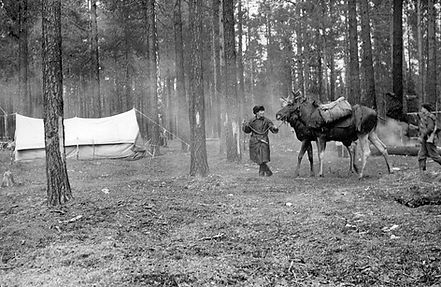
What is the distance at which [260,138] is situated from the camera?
1179 cm

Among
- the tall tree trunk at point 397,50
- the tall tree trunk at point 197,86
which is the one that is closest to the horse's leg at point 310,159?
the tall tree trunk at point 197,86

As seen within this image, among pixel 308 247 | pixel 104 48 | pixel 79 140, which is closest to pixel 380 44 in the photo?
pixel 104 48

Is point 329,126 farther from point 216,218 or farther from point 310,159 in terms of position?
point 216,218

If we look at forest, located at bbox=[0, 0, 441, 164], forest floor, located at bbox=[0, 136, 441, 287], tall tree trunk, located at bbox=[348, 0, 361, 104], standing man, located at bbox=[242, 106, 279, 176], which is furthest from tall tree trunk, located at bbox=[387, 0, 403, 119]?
forest floor, located at bbox=[0, 136, 441, 287]

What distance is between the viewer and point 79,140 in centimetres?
2030

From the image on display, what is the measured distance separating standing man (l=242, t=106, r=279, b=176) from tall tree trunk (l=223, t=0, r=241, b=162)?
11.4ft

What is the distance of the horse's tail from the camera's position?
11328 mm

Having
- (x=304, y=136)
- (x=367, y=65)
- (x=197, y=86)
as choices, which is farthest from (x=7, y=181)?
(x=367, y=65)

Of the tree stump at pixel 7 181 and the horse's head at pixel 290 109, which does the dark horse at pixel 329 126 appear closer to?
the horse's head at pixel 290 109

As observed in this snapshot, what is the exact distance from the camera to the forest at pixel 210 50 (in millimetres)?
16266

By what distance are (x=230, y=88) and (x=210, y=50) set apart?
59.5 feet

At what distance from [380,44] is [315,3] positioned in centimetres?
1730

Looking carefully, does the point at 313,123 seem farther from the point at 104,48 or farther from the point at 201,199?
the point at 104,48

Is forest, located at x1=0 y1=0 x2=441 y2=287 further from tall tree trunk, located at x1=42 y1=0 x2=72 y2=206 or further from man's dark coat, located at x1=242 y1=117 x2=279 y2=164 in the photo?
man's dark coat, located at x1=242 y1=117 x2=279 y2=164
